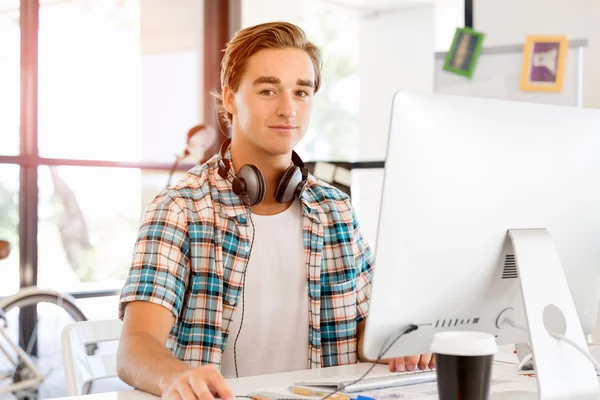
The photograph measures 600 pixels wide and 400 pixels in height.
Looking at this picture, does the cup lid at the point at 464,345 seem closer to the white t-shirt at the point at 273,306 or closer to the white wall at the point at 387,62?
the white t-shirt at the point at 273,306

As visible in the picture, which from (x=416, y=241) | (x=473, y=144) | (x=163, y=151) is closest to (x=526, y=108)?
(x=473, y=144)

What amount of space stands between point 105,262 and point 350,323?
189cm

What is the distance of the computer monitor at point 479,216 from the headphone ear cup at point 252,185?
68cm

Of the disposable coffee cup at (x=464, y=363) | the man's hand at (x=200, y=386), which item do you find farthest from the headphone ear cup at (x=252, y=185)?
the disposable coffee cup at (x=464, y=363)

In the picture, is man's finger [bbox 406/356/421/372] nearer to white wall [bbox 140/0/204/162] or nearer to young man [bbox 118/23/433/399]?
young man [bbox 118/23/433/399]

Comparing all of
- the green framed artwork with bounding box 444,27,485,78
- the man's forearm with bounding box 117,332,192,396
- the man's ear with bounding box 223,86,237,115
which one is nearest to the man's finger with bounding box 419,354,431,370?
the man's forearm with bounding box 117,332,192,396

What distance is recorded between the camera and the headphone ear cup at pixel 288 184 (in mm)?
1631

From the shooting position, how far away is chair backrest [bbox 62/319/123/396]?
1482 millimetres

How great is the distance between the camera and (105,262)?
10.9 feet

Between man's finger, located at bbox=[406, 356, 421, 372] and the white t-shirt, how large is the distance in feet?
1.07

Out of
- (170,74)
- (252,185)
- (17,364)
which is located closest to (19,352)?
(17,364)

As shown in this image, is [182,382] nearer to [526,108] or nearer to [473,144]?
[473,144]

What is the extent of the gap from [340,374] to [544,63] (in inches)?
77.1

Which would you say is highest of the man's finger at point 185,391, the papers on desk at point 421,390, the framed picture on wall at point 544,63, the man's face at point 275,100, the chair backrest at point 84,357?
the framed picture on wall at point 544,63
